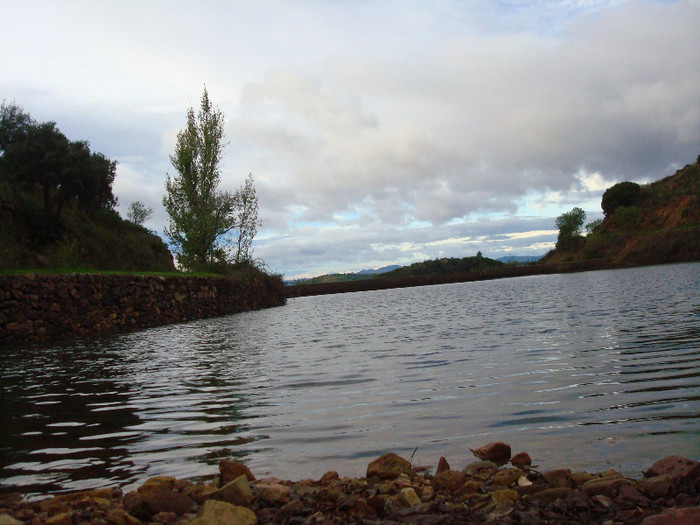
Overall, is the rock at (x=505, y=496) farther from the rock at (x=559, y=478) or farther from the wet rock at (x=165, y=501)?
the wet rock at (x=165, y=501)

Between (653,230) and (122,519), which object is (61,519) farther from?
(653,230)

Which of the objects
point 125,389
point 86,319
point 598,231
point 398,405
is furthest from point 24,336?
point 598,231

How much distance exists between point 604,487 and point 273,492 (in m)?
1.91

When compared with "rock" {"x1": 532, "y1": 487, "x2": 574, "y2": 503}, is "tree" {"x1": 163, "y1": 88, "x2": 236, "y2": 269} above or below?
above

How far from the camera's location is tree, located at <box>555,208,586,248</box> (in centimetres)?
9200

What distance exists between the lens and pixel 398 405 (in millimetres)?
5902

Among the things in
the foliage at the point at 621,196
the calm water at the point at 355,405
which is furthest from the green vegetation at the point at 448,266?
the calm water at the point at 355,405

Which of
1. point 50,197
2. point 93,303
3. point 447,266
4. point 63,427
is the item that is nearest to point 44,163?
point 50,197

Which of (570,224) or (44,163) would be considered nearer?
(44,163)

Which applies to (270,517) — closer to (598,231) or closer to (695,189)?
(695,189)

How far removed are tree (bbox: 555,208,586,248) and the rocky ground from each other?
9283 cm

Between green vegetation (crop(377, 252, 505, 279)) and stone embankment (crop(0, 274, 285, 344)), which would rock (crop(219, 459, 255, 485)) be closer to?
stone embankment (crop(0, 274, 285, 344))

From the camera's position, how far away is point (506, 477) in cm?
343

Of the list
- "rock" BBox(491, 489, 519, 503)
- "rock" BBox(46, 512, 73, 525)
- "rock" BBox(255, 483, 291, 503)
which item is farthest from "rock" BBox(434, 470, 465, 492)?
"rock" BBox(46, 512, 73, 525)
